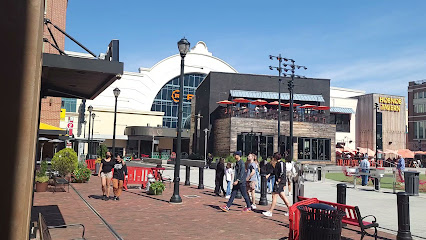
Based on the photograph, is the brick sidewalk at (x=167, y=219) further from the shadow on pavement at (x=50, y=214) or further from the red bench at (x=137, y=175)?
the red bench at (x=137, y=175)

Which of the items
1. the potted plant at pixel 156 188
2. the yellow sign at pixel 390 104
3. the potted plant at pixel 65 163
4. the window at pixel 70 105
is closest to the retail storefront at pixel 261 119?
the yellow sign at pixel 390 104

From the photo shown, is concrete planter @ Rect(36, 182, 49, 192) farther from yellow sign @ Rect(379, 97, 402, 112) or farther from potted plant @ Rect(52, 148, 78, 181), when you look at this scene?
yellow sign @ Rect(379, 97, 402, 112)

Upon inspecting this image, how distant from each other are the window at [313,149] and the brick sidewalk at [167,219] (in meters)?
35.8

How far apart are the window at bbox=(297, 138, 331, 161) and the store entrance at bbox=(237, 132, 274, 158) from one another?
444cm

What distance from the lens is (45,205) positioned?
11047 mm

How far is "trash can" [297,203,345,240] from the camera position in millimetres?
5379

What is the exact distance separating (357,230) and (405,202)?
1.66 m

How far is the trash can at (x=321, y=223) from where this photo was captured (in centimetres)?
538

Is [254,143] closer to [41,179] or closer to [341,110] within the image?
[341,110]

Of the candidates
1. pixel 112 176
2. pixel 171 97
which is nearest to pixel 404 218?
pixel 112 176

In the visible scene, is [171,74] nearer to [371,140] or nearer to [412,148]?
[371,140]

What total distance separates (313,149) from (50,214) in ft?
138

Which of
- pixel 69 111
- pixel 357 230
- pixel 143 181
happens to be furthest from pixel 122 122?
pixel 357 230

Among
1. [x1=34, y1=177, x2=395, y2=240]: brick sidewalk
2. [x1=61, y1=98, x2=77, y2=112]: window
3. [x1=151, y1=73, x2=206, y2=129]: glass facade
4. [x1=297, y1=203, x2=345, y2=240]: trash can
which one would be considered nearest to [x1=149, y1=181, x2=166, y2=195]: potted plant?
[x1=34, y1=177, x2=395, y2=240]: brick sidewalk
